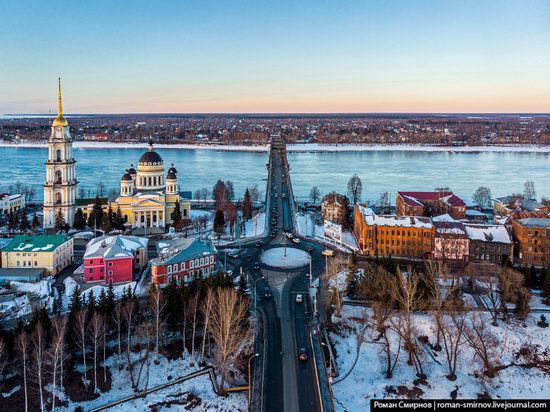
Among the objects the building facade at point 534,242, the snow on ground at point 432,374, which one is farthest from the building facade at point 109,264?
the building facade at point 534,242

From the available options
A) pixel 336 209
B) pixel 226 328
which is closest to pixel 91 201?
pixel 336 209

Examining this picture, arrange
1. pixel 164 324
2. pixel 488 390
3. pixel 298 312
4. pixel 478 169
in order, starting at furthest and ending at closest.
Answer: pixel 478 169 → pixel 298 312 → pixel 164 324 → pixel 488 390

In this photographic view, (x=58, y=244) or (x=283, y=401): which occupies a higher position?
(x=58, y=244)

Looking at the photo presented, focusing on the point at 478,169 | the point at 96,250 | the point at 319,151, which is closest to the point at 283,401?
the point at 96,250

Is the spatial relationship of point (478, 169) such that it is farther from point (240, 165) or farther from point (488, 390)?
point (488, 390)

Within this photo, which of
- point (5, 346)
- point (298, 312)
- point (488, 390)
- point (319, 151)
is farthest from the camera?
point (319, 151)

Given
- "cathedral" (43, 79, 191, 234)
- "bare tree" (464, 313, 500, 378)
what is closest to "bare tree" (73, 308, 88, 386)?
"bare tree" (464, 313, 500, 378)

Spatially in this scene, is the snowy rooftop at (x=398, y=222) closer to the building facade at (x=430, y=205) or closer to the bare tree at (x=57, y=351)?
the building facade at (x=430, y=205)
